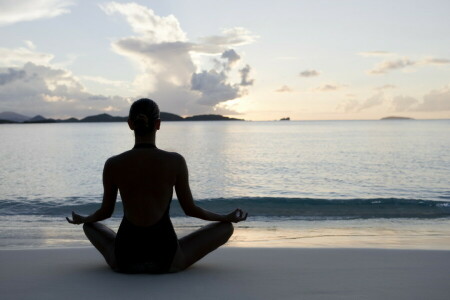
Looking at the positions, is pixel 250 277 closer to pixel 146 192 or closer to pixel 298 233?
pixel 146 192

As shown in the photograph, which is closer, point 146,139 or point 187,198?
point 146,139

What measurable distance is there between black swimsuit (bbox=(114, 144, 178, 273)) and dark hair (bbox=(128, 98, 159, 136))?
0.22 metres

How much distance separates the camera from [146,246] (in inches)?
189

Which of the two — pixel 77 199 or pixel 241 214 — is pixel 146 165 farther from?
pixel 77 199

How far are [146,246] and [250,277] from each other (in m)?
1.22

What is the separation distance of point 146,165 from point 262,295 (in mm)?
1595

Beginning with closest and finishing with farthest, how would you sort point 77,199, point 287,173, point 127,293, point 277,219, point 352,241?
point 127,293, point 352,241, point 277,219, point 77,199, point 287,173

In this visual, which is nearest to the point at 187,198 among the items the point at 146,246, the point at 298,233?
the point at 146,246

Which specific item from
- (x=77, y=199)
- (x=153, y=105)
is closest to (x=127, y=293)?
(x=153, y=105)

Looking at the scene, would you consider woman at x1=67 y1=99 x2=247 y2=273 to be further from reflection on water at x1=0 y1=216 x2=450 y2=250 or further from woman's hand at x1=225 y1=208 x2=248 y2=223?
reflection on water at x1=0 y1=216 x2=450 y2=250

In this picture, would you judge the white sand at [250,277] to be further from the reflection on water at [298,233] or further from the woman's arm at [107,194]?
the reflection on water at [298,233]

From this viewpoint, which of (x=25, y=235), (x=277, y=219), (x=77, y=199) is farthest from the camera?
(x=77, y=199)

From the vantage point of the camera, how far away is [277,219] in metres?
13.3

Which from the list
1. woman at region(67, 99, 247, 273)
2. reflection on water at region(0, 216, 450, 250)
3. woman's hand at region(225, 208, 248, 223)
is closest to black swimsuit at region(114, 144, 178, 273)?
woman at region(67, 99, 247, 273)
